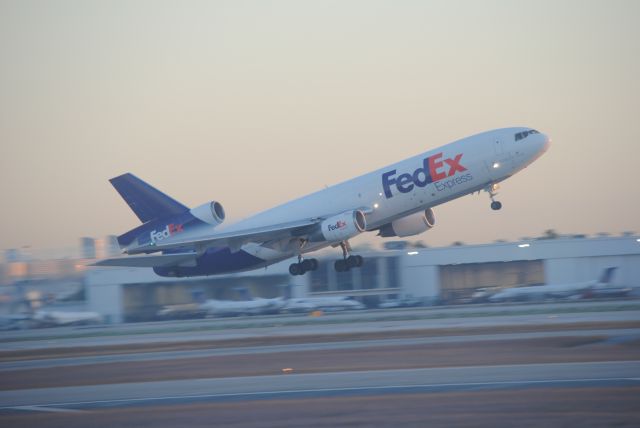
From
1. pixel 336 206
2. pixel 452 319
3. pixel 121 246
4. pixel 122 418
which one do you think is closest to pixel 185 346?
pixel 121 246

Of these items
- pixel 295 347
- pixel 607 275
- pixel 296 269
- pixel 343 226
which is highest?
pixel 343 226

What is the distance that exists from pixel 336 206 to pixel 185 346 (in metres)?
10.9

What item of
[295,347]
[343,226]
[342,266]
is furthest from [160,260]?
[343,226]

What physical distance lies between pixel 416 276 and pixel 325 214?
38.2 m

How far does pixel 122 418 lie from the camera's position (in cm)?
2252

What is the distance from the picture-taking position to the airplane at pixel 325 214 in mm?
37656

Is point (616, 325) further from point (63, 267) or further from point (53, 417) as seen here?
point (63, 267)

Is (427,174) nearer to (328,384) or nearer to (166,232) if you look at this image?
(328,384)

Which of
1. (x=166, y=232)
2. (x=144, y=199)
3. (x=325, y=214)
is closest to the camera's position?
(x=325, y=214)

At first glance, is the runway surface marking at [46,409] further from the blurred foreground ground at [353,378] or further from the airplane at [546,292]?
the airplane at [546,292]

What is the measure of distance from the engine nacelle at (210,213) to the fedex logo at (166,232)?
115cm

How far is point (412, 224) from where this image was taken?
4334 centimetres

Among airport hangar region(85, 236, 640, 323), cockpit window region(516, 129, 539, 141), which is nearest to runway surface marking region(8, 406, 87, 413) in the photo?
cockpit window region(516, 129, 539, 141)

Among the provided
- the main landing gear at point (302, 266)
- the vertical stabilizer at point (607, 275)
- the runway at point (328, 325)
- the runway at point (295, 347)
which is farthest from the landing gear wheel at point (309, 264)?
the vertical stabilizer at point (607, 275)
